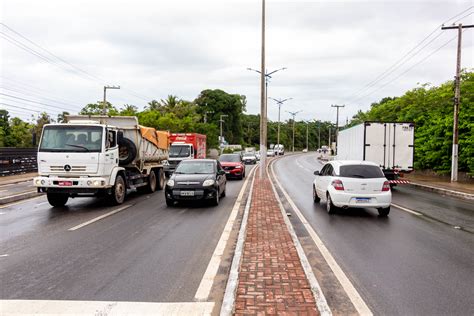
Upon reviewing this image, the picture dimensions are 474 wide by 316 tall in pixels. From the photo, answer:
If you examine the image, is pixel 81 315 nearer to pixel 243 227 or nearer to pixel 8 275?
pixel 8 275

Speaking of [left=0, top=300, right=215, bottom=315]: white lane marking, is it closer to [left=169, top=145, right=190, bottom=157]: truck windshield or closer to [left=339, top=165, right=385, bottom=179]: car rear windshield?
[left=339, top=165, right=385, bottom=179]: car rear windshield

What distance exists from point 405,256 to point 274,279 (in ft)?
9.60

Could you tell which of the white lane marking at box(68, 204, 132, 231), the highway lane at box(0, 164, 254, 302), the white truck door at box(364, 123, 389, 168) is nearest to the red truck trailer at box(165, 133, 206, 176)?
the white truck door at box(364, 123, 389, 168)

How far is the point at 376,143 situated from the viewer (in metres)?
19.4

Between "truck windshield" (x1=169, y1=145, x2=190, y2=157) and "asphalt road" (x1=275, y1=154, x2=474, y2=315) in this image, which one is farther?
"truck windshield" (x1=169, y1=145, x2=190, y2=157)

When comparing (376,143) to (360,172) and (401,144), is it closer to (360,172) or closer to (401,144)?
(401,144)

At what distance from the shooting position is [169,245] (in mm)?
7379

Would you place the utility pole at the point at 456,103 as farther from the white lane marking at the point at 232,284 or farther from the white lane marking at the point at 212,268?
the white lane marking at the point at 232,284

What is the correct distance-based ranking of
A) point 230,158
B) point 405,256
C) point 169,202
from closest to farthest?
point 405,256 < point 169,202 < point 230,158

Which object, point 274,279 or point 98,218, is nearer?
point 274,279

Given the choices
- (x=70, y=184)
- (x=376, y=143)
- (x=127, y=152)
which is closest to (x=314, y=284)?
(x=70, y=184)

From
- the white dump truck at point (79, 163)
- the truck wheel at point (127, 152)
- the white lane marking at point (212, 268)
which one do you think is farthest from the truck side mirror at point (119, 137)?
the white lane marking at point (212, 268)

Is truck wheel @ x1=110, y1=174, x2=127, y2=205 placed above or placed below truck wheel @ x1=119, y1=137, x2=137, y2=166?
below

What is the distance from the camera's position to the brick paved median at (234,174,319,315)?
4.29 meters
